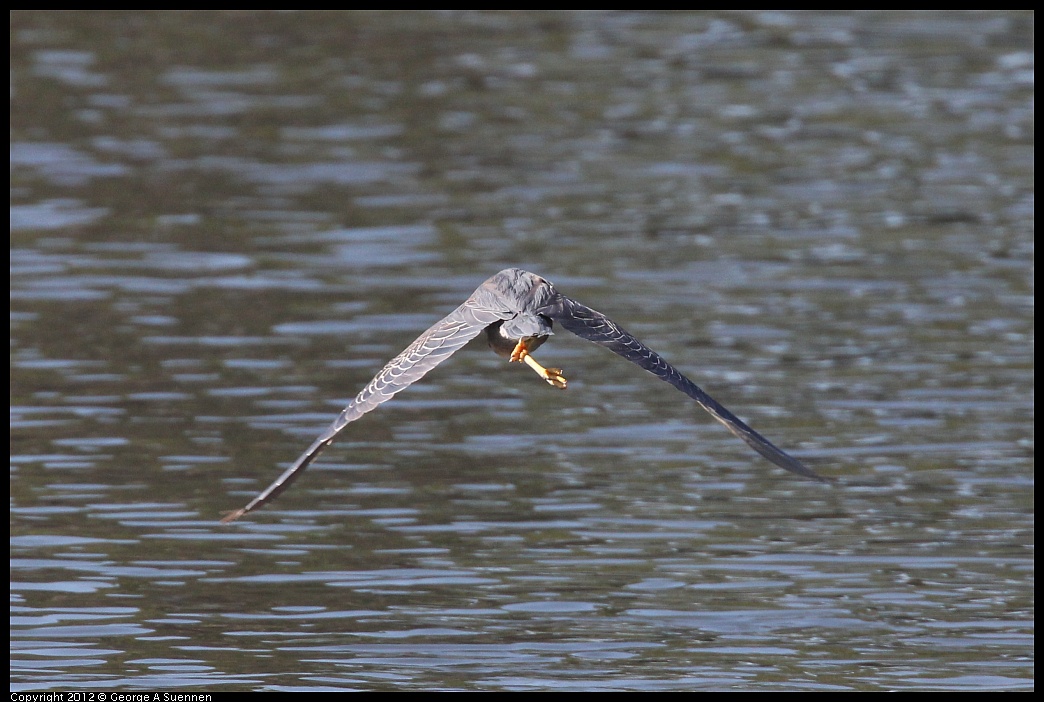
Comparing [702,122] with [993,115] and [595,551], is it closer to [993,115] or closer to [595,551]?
[993,115]

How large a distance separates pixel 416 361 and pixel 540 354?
604 centimetres

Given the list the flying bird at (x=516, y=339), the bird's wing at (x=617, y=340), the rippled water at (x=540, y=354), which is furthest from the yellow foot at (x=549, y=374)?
the rippled water at (x=540, y=354)

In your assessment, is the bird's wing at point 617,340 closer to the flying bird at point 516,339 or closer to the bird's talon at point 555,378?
the flying bird at point 516,339

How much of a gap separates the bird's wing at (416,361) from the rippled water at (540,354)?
1.15 meters

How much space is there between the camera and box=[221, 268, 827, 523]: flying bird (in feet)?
26.7

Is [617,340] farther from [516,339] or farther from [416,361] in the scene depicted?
[416,361]

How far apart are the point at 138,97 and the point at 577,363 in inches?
357

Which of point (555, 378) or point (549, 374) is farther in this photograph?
point (555, 378)

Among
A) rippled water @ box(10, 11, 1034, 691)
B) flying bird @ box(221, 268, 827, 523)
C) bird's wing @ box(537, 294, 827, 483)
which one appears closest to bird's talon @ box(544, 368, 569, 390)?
flying bird @ box(221, 268, 827, 523)

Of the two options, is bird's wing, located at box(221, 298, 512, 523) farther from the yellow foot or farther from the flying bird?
the yellow foot

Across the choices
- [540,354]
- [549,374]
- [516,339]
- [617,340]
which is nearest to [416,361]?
[516,339]

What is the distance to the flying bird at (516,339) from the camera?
26.7 feet

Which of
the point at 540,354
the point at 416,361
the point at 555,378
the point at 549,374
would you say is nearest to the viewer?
the point at 416,361

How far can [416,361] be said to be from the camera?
811cm
